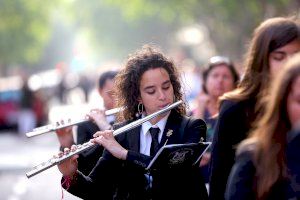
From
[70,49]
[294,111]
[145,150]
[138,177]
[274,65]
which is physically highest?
[70,49]

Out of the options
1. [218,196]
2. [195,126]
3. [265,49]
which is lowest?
[218,196]

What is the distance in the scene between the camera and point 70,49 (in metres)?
99.1

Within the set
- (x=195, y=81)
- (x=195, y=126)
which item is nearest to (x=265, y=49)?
(x=195, y=126)

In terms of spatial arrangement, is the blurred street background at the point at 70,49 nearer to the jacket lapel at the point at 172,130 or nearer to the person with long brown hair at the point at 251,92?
the jacket lapel at the point at 172,130

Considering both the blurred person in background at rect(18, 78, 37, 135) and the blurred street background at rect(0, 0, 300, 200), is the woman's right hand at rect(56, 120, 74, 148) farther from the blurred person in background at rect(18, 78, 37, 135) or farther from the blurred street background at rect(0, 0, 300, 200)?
the blurred person in background at rect(18, 78, 37, 135)

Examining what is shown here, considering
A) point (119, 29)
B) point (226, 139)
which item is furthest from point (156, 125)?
point (119, 29)

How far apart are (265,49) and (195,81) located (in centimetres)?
1785

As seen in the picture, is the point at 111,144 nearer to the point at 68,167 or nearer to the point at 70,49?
the point at 68,167

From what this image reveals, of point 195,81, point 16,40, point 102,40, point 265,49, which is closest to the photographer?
point 265,49

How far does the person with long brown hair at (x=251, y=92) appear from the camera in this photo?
4.68 m

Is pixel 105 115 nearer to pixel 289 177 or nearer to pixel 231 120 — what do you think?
pixel 231 120

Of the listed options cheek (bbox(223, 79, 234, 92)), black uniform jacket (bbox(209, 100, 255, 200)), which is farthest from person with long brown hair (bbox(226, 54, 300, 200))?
cheek (bbox(223, 79, 234, 92))

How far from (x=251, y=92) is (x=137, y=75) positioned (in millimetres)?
725

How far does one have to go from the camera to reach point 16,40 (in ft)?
192
